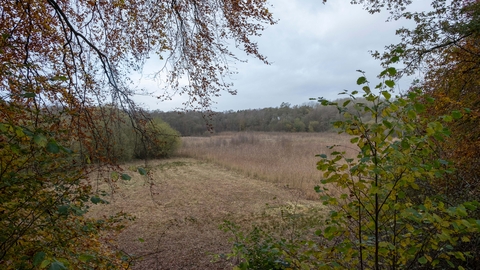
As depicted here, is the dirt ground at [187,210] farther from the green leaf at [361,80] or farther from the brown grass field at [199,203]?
the green leaf at [361,80]

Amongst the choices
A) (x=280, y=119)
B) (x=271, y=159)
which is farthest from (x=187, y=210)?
(x=280, y=119)

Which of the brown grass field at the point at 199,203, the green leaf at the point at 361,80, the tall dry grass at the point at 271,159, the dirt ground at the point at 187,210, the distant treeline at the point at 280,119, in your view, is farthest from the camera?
the distant treeline at the point at 280,119

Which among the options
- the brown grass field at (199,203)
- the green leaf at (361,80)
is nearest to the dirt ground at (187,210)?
the brown grass field at (199,203)

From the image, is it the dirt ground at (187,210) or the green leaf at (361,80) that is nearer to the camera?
the green leaf at (361,80)

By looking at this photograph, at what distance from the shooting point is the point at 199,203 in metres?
9.78

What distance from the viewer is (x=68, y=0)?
14.8 feet

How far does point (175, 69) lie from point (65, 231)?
303 centimetres

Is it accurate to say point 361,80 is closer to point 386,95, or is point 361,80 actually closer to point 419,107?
point 386,95

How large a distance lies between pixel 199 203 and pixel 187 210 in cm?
80

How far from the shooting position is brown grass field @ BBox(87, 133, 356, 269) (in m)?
5.85

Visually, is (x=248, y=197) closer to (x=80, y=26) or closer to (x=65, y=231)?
(x=80, y=26)

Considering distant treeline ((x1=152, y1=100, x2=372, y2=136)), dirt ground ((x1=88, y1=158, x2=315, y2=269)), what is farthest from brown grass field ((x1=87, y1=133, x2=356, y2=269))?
distant treeline ((x1=152, y1=100, x2=372, y2=136))

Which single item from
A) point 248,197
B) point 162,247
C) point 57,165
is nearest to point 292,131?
point 248,197

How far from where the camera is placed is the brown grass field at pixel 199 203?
5.85m
